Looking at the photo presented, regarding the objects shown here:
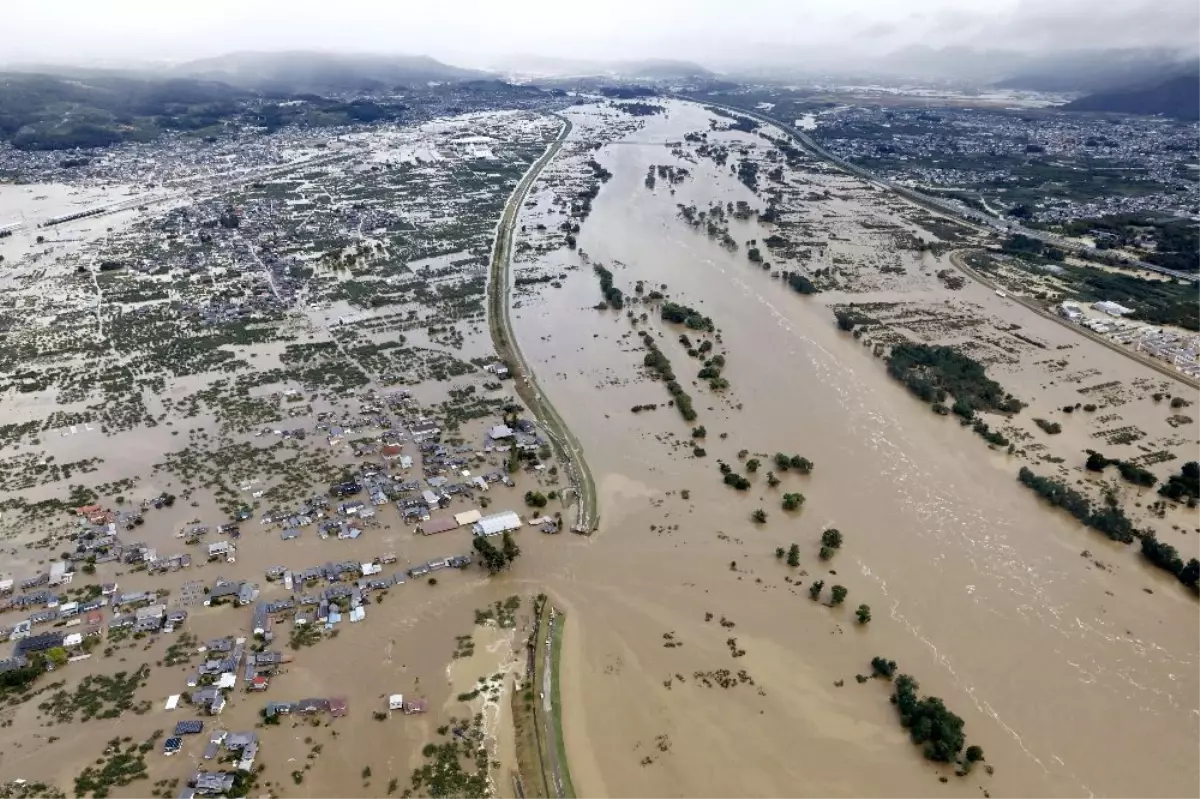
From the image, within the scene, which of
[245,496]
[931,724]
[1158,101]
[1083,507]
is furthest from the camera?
[1158,101]

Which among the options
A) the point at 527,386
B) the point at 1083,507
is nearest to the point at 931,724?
the point at 1083,507

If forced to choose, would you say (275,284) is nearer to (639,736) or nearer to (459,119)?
(639,736)

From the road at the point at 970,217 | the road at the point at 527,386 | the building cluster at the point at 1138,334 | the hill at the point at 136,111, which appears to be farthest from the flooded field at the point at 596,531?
the hill at the point at 136,111

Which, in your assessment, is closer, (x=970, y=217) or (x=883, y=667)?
(x=883, y=667)

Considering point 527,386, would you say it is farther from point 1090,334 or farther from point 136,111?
point 136,111

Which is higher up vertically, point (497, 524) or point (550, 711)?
point (497, 524)

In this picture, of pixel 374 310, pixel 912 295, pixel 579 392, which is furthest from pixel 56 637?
pixel 912 295
